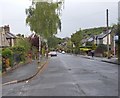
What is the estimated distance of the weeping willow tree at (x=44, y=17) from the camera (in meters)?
61.8

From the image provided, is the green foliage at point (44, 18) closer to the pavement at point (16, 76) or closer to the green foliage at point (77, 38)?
the pavement at point (16, 76)

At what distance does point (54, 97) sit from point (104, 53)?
6551 centimetres

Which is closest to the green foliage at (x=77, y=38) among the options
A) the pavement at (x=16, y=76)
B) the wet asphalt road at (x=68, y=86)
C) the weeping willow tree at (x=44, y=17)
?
the weeping willow tree at (x=44, y=17)

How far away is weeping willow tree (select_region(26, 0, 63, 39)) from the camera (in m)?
61.8

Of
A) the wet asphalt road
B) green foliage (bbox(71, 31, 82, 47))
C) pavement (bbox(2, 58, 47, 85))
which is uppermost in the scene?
green foliage (bbox(71, 31, 82, 47))

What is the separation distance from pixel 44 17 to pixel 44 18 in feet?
0.60

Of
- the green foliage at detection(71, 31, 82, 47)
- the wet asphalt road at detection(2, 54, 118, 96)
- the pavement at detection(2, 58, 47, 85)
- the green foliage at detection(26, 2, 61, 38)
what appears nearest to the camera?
the wet asphalt road at detection(2, 54, 118, 96)

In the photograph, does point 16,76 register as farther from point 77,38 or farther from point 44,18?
point 77,38

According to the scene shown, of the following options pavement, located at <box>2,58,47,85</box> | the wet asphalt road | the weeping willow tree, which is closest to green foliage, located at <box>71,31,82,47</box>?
the weeping willow tree

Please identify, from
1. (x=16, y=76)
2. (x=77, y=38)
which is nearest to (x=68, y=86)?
(x=16, y=76)

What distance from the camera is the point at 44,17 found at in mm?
61938

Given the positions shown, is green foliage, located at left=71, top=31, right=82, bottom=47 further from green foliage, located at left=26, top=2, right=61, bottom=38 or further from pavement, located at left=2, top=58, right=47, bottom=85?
pavement, located at left=2, top=58, right=47, bottom=85

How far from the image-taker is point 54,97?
1327 cm

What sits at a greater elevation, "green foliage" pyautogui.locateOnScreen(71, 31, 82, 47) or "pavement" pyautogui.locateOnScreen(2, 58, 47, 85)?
"green foliage" pyautogui.locateOnScreen(71, 31, 82, 47)
